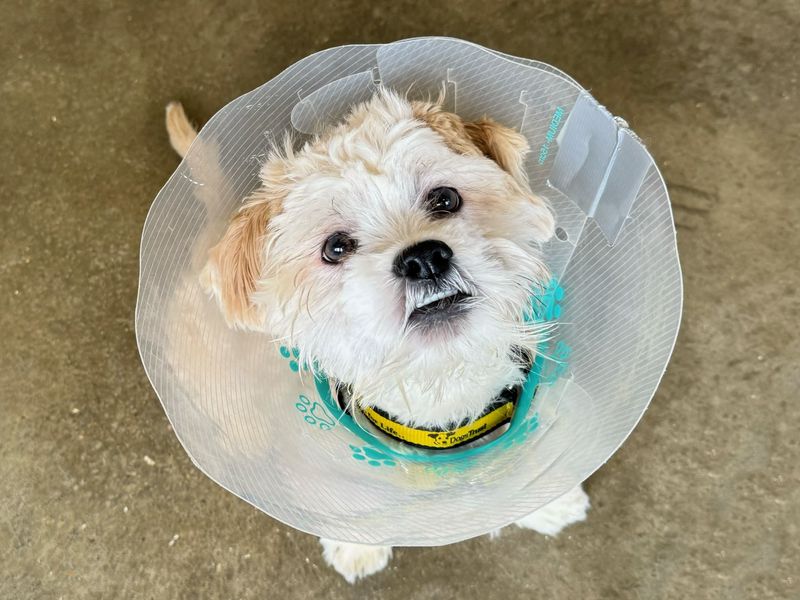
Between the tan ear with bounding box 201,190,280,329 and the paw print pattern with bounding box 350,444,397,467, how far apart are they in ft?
1.12

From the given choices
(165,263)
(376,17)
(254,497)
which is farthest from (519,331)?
(376,17)

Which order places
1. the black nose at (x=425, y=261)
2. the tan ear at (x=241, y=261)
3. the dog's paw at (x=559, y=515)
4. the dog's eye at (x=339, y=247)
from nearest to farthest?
the black nose at (x=425, y=261) < the dog's eye at (x=339, y=247) < the tan ear at (x=241, y=261) < the dog's paw at (x=559, y=515)

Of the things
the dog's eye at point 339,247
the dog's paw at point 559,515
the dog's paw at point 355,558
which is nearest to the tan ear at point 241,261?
the dog's eye at point 339,247

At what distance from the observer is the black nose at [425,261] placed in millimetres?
1015

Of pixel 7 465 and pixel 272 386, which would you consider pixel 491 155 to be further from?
pixel 7 465

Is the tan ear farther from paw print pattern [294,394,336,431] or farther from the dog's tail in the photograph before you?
the dog's tail

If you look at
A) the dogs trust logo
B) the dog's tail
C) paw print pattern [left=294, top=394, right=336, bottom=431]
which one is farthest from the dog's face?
the dog's tail

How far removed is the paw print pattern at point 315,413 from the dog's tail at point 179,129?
29.0 inches

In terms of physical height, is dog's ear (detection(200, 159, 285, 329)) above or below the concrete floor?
above

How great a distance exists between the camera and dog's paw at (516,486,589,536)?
1.62 metres

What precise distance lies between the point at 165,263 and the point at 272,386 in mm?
358

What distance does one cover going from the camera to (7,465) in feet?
5.92

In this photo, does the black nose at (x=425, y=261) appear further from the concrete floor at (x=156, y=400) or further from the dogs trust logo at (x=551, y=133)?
the concrete floor at (x=156, y=400)

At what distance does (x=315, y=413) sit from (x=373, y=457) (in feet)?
0.54
